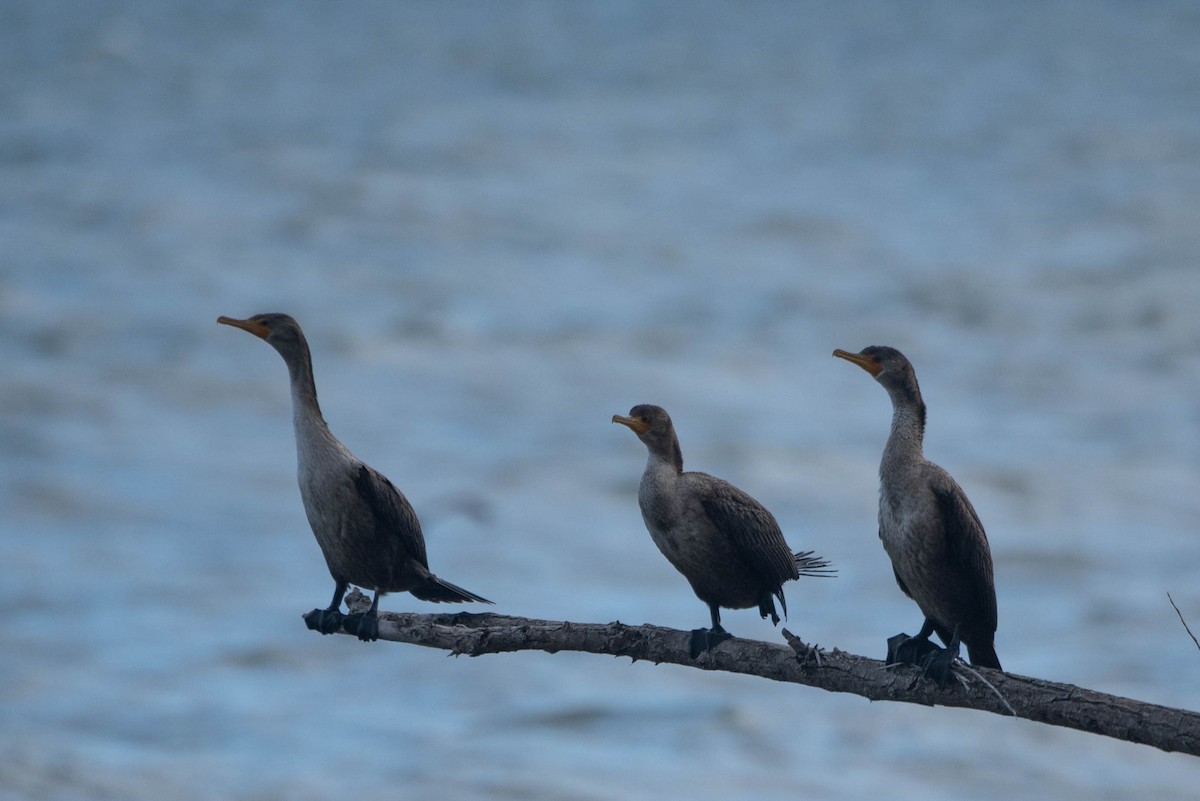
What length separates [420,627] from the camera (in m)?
6.78

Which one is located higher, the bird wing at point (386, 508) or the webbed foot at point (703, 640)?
the bird wing at point (386, 508)

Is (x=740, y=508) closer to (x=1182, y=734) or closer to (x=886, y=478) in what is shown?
(x=886, y=478)

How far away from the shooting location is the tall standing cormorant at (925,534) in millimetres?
6281

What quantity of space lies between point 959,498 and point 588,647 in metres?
1.73

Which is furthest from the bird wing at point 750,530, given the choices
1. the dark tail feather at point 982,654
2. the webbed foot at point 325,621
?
the webbed foot at point 325,621

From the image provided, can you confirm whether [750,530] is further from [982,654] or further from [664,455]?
[982,654]

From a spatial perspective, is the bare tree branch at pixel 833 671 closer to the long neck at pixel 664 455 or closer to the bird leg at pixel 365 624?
the bird leg at pixel 365 624

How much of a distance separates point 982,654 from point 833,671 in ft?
3.20

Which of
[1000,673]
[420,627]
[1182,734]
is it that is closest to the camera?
[1182,734]

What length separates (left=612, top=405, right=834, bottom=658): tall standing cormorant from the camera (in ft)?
21.8

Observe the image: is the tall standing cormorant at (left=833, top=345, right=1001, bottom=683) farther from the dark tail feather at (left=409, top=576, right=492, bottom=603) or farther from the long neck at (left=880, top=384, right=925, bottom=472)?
the dark tail feather at (left=409, top=576, right=492, bottom=603)

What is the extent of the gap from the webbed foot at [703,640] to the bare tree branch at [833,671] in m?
0.03

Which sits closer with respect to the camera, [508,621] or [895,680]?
[895,680]

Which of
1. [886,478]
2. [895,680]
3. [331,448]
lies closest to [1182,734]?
[895,680]
